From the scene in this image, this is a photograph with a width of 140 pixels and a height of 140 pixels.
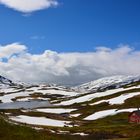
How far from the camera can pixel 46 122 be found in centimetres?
12812

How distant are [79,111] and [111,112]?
37.7 meters

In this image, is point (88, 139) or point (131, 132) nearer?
point (88, 139)

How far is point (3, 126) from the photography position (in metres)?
39.5

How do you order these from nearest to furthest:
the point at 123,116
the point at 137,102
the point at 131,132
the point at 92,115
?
the point at 131,132 → the point at 123,116 → the point at 92,115 → the point at 137,102

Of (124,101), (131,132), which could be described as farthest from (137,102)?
(131,132)

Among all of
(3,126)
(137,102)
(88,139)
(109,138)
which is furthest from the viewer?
(137,102)

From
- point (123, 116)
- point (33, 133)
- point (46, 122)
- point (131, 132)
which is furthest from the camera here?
point (123, 116)

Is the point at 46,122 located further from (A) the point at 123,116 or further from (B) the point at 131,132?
(B) the point at 131,132

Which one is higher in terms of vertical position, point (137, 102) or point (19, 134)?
point (137, 102)

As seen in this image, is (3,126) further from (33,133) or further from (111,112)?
(111,112)

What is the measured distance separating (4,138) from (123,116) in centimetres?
11157

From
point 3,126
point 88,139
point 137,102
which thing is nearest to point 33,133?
point 3,126

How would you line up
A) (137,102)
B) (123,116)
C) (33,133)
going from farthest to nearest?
1. (137,102)
2. (123,116)
3. (33,133)

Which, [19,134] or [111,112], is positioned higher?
[111,112]
